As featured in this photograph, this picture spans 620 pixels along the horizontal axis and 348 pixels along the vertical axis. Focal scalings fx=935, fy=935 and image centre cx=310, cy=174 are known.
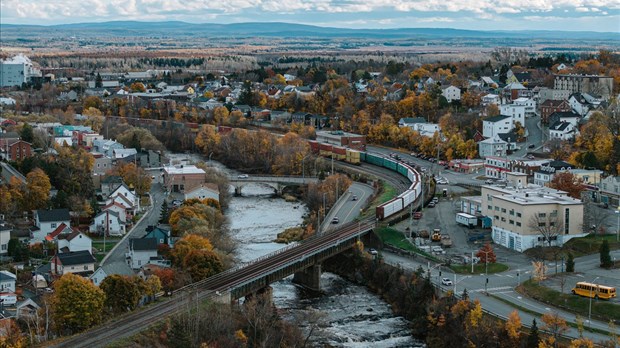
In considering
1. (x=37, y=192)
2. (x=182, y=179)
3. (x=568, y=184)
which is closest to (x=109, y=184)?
(x=182, y=179)

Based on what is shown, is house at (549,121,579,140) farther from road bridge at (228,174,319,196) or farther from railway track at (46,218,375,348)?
railway track at (46,218,375,348)

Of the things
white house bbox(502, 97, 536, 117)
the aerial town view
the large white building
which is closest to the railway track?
the aerial town view

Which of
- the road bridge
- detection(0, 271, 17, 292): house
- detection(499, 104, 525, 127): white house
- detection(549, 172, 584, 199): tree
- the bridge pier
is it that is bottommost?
the road bridge

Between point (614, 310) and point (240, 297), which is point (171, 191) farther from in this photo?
point (614, 310)

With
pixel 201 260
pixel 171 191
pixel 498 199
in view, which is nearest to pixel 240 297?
pixel 201 260

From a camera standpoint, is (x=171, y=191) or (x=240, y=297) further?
(x=171, y=191)
